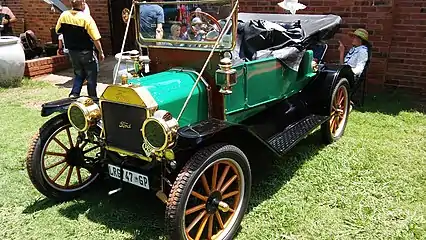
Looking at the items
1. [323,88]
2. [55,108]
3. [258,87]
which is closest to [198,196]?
[258,87]

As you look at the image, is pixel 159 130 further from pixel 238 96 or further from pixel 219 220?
pixel 238 96

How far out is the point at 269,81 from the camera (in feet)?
11.7

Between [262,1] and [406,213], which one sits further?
Result: [262,1]

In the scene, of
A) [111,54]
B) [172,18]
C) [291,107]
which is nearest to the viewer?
[172,18]

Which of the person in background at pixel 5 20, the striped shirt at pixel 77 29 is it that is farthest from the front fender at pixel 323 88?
the person in background at pixel 5 20

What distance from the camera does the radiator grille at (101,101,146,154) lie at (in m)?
2.72

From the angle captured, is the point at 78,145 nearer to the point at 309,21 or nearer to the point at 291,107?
the point at 291,107

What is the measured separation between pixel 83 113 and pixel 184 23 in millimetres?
1050

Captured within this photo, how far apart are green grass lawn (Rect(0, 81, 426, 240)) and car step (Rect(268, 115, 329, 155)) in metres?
0.33

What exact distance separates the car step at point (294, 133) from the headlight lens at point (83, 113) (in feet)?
4.43

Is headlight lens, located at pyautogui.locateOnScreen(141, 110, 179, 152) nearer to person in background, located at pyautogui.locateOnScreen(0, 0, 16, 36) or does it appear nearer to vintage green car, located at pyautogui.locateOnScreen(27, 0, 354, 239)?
vintage green car, located at pyautogui.locateOnScreen(27, 0, 354, 239)

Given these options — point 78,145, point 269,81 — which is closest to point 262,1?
point 269,81

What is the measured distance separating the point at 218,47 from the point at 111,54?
6663mm

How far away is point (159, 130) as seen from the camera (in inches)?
97.3
